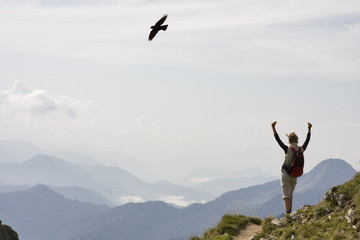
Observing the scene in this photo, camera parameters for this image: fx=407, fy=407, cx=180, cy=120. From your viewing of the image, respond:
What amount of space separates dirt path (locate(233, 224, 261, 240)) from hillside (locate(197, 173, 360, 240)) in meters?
0.30

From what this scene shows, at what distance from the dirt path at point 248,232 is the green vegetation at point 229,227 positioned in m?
0.22

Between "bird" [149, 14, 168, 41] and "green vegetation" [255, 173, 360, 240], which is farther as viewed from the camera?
"green vegetation" [255, 173, 360, 240]

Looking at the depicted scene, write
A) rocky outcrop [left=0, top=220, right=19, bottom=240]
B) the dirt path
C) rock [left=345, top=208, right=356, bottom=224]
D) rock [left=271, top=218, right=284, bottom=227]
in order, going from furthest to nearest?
rocky outcrop [left=0, top=220, right=19, bottom=240]
the dirt path
rock [left=271, top=218, right=284, bottom=227]
rock [left=345, top=208, right=356, bottom=224]

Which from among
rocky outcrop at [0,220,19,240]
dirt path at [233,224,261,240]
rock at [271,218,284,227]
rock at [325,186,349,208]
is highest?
rock at [325,186,349,208]

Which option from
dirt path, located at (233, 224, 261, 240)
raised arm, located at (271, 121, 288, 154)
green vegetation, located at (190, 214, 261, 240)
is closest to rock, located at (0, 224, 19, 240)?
green vegetation, located at (190, 214, 261, 240)

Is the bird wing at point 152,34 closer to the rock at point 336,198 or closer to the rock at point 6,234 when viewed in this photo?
the rock at point 336,198

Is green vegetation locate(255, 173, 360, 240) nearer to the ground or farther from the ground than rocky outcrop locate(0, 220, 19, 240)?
farther from the ground

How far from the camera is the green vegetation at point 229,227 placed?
17964 mm

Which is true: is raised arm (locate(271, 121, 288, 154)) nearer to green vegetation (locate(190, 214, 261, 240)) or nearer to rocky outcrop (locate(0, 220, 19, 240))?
green vegetation (locate(190, 214, 261, 240))

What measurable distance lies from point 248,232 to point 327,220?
461 centimetres

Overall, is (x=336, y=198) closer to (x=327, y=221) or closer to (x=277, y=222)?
(x=327, y=221)

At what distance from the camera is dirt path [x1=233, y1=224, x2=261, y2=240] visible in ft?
56.8

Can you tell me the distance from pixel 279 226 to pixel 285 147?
3128 mm

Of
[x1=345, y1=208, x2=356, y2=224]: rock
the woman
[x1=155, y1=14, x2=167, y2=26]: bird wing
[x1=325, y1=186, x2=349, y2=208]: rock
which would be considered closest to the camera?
[x1=155, y1=14, x2=167, y2=26]: bird wing
